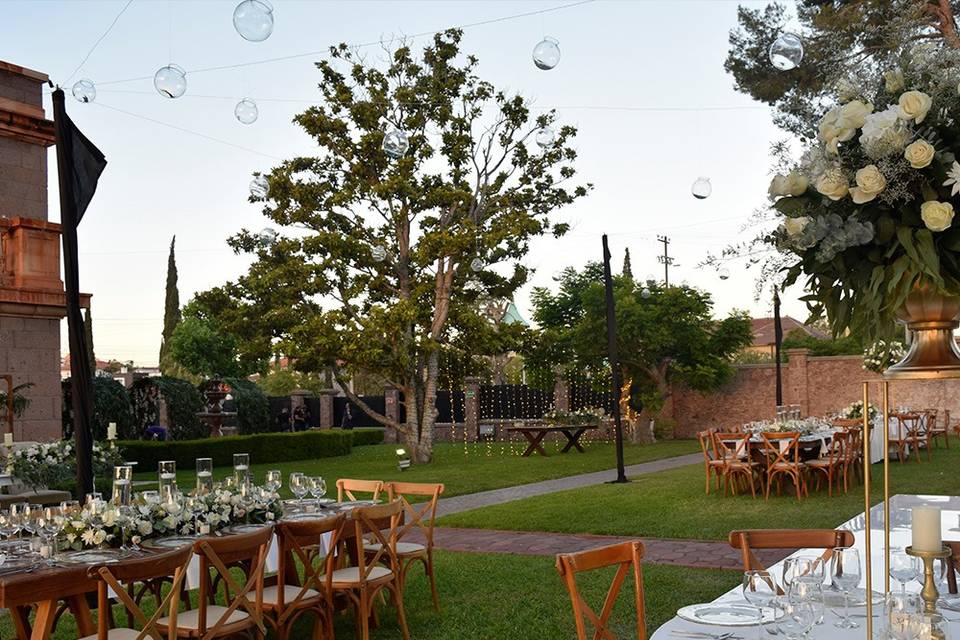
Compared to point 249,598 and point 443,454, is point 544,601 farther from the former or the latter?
point 443,454

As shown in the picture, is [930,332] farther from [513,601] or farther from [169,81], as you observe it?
[169,81]

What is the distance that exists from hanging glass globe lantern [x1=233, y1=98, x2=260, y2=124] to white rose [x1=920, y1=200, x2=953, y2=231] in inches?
385

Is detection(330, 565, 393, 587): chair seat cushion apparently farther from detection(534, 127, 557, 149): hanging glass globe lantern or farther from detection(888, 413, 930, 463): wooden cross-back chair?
detection(534, 127, 557, 149): hanging glass globe lantern

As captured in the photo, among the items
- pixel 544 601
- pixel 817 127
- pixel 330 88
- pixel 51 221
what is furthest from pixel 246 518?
pixel 330 88

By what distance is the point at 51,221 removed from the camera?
12930 mm

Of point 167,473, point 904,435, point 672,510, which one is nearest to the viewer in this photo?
point 167,473

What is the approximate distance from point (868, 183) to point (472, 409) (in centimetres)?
2623

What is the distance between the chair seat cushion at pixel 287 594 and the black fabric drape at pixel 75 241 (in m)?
1.32

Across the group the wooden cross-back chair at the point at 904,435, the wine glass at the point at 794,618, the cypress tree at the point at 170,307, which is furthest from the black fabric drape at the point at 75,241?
the cypress tree at the point at 170,307

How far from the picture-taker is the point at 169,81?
9.41m

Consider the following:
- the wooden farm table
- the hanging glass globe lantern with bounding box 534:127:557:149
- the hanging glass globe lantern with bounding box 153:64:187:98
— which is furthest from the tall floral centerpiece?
the wooden farm table

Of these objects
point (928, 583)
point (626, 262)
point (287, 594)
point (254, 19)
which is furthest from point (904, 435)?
point (626, 262)

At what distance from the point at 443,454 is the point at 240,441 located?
4681 mm

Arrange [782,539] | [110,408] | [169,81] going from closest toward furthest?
1. [782,539]
2. [169,81]
3. [110,408]
